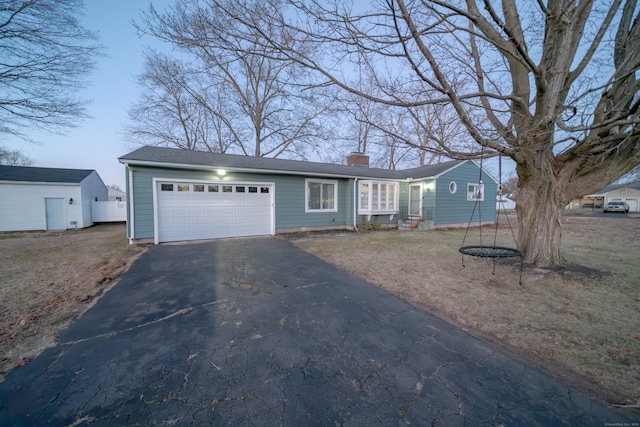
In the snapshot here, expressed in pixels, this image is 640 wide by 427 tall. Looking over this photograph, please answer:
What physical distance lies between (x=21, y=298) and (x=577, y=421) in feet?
22.1

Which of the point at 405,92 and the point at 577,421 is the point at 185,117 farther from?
the point at 577,421

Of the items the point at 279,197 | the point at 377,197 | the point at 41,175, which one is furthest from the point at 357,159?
the point at 41,175

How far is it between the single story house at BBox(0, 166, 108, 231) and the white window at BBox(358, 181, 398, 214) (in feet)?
53.1

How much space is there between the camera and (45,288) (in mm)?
4090

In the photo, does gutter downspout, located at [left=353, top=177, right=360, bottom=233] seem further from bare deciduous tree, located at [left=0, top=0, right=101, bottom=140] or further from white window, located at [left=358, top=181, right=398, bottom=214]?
bare deciduous tree, located at [left=0, top=0, right=101, bottom=140]

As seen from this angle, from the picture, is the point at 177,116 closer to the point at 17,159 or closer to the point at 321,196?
the point at 321,196

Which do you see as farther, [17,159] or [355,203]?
[17,159]

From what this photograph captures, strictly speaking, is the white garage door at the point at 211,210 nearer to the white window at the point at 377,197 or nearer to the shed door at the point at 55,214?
the white window at the point at 377,197

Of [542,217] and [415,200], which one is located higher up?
[415,200]

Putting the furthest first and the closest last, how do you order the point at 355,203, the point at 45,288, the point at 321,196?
the point at 355,203, the point at 321,196, the point at 45,288

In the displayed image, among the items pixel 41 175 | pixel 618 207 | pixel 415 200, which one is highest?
pixel 41 175

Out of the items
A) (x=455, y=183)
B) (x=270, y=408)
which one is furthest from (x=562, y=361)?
(x=455, y=183)

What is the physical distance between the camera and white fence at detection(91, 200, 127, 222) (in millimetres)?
15586

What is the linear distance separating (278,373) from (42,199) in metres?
18.2
